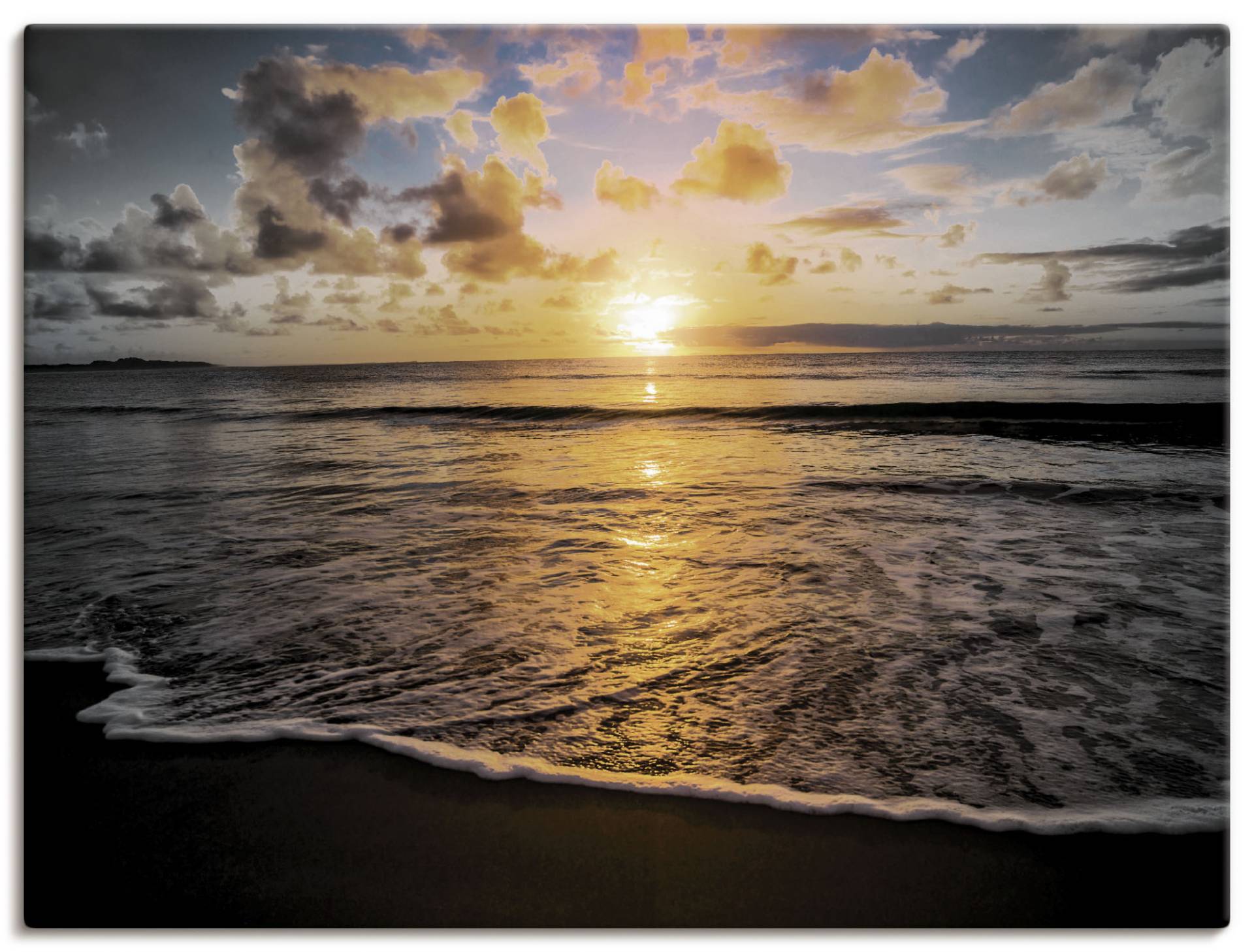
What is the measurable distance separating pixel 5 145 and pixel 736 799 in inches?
157

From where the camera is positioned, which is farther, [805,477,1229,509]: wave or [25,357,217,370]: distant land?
[805,477,1229,509]: wave

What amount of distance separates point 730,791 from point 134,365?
214 inches

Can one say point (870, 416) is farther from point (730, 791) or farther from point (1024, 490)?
point (730, 791)

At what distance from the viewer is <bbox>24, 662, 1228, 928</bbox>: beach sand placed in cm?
208

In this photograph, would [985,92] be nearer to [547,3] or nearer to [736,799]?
[547,3]

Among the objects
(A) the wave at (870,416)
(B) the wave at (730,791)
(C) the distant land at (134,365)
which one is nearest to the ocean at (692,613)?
(B) the wave at (730,791)

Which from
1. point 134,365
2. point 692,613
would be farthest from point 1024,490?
point 134,365

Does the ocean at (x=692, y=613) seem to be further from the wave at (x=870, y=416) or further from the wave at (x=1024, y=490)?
the wave at (x=870, y=416)

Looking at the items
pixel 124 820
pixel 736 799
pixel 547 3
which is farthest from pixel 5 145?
pixel 736 799

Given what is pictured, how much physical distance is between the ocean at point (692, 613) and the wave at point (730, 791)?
0.01 metres

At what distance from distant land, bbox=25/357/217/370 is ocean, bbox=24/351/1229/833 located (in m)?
0.18

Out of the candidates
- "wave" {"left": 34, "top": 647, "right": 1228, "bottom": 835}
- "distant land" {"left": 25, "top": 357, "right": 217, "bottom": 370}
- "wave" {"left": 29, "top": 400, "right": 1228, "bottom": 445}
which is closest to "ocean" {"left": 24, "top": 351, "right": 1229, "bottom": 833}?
"wave" {"left": 34, "top": 647, "right": 1228, "bottom": 835}

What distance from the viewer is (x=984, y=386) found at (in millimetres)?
14680

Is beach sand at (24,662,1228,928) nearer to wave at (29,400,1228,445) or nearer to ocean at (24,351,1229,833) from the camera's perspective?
ocean at (24,351,1229,833)
